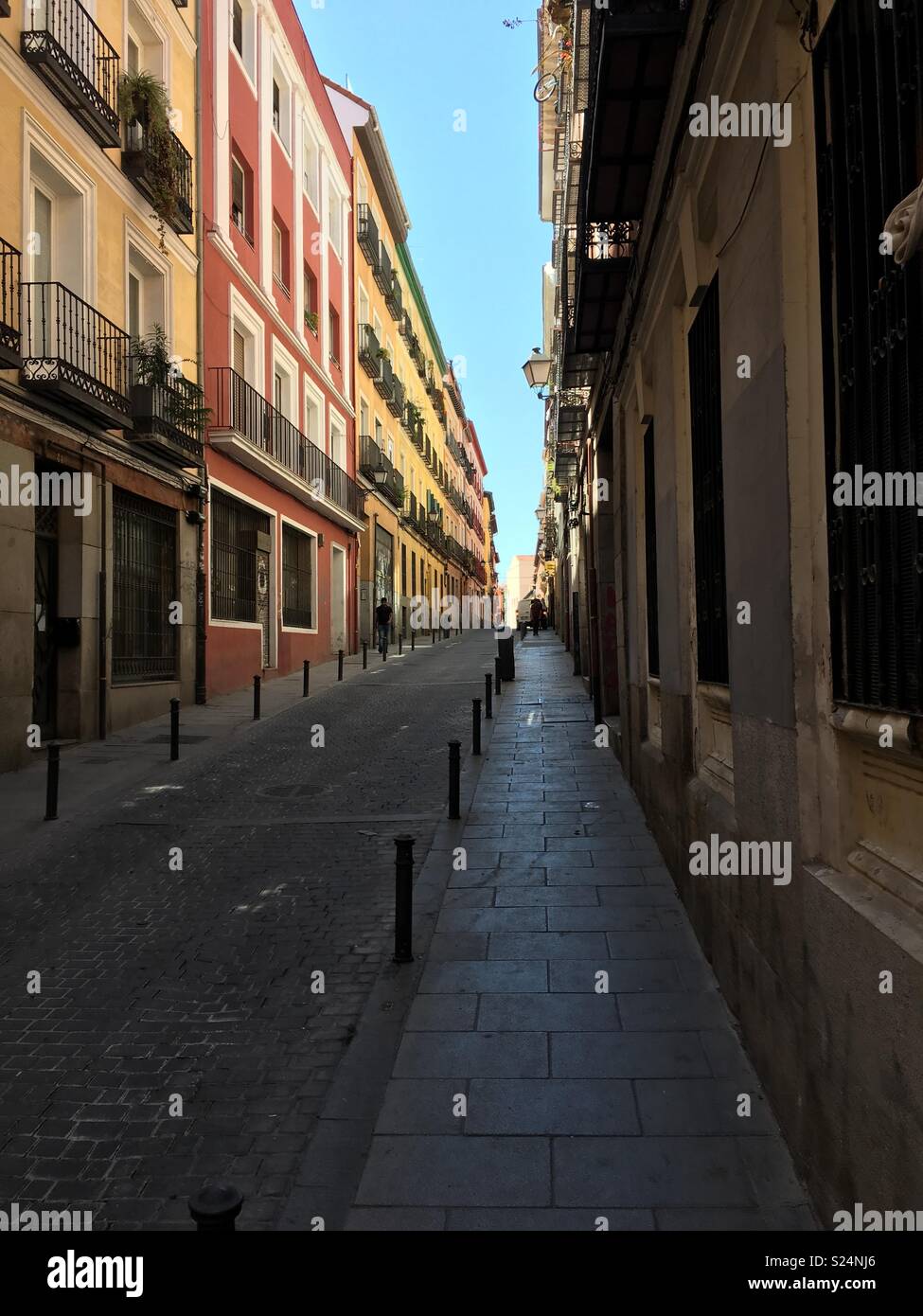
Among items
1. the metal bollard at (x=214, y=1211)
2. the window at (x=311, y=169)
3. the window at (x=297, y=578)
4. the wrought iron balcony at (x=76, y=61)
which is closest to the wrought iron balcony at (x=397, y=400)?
the window at (x=311, y=169)

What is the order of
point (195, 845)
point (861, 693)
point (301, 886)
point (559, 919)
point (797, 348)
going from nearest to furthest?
point (861, 693), point (797, 348), point (559, 919), point (301, 886), point (195, 845)

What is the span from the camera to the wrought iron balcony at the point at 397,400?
3384 centimetres

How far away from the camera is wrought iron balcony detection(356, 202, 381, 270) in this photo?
29219 mm

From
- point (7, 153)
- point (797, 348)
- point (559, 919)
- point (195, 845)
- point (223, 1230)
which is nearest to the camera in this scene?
point (223, 1230)

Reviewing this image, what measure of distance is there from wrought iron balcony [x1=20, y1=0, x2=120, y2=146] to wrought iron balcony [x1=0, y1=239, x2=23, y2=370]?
238 cm

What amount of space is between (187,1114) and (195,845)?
4.19 m

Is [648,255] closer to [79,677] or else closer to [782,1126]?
[782,1126]

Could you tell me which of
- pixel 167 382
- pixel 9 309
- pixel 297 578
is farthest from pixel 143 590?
pixel 297 578

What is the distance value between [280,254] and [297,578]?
8102 millimetres

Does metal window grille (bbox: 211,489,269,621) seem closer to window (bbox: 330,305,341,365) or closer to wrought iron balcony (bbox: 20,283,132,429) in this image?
wrought iron balcony (bbox: 20,283,132,429)

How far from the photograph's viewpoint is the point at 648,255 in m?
6.82

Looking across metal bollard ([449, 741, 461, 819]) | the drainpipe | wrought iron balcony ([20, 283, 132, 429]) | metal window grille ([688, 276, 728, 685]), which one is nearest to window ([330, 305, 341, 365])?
the drainpipe

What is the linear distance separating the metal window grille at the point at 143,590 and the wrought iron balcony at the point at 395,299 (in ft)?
68.6
